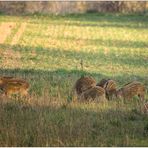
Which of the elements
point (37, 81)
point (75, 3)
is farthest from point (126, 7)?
point (37, 81)

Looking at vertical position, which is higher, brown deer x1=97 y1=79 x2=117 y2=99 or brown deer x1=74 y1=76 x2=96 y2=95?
brown deer x1=97 y1=79 x2=117 y2=99

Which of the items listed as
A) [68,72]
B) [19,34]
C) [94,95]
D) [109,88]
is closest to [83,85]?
[109,88]

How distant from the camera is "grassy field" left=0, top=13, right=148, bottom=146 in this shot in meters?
10.7

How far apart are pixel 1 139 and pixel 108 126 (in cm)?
216

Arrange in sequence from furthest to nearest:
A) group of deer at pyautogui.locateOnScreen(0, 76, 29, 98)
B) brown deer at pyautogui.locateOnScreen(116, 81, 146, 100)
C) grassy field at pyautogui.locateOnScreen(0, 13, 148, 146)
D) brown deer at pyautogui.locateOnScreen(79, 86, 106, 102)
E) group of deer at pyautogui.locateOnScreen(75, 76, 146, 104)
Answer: brown deer at pyautogui.locateOnScreen(116, 81, 146, 100) < group of deer at pyautogui.locateOnScreen(0, 76, 29, 98) < group of deer at pyautogui.locateOnScreen(75, 76, 146, 104) < brown deer at pyautogui.locateOnScreen(79, 86, 106, 102) < grassy field at pyautogui.locateOnScreen(0, 13, 148, 146)

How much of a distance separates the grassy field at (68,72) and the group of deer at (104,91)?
1.09 ft

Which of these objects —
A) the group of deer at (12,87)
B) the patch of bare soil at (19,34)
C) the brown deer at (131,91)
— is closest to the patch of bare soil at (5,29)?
the patch of bare soil at (19,34)

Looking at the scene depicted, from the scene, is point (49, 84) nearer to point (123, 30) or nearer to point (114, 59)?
point (114, 59)

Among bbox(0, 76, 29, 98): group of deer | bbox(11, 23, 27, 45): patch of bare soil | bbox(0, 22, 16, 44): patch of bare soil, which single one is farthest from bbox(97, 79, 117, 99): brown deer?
bbox(0, 22, 16, 44): patch of bare soil

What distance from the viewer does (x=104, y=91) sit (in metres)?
13.5

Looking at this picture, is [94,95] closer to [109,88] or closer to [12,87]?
[109,88]

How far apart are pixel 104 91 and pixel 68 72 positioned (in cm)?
594

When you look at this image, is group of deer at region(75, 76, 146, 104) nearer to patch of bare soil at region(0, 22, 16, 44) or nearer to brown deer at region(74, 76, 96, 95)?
brown deer at region(74, 76, 96, 95)

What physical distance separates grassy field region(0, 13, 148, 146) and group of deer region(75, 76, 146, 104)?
333 millimetres
